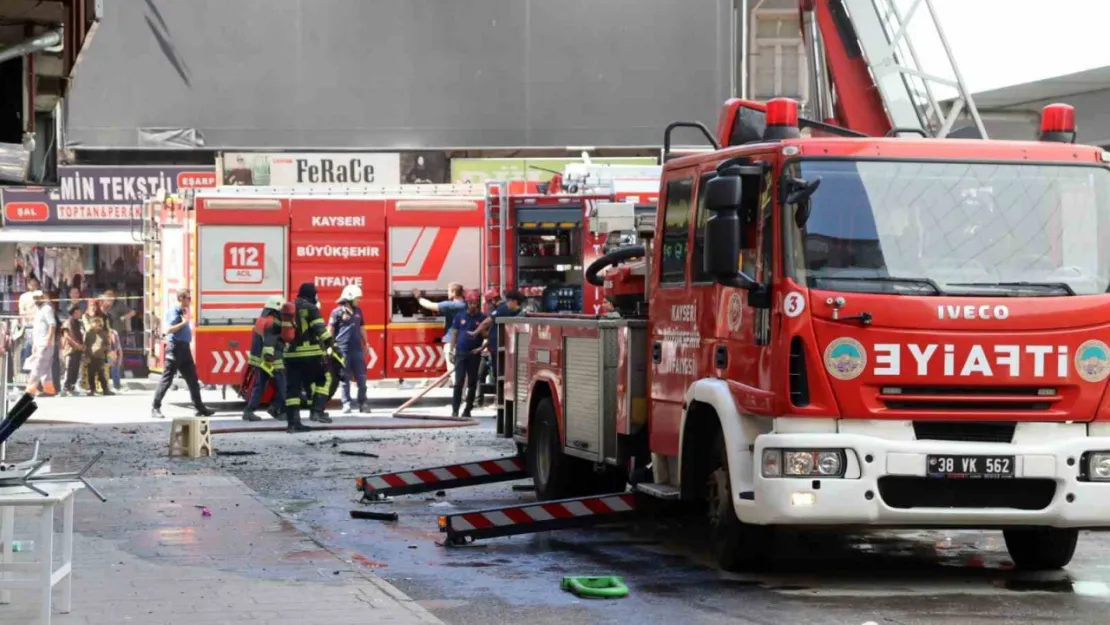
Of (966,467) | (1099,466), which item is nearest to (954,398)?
(966,467)

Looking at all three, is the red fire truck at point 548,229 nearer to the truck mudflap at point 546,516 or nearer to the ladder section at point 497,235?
the ladder section at point 497,235

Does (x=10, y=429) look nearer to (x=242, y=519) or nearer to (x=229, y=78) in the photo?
(x=242, y=519)

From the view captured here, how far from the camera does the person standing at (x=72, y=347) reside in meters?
27.3

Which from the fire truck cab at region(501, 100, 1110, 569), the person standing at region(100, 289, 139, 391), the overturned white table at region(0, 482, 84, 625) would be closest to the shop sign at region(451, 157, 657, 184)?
the person standing at region(100, 289, 139, 391)

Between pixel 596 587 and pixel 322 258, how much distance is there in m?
16.7

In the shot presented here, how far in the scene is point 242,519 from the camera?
39.9 feet

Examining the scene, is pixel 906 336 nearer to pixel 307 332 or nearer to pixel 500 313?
pixel 307 332

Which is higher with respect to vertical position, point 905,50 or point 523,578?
point 905,50

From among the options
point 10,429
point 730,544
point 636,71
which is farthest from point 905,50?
Result: point 636,71

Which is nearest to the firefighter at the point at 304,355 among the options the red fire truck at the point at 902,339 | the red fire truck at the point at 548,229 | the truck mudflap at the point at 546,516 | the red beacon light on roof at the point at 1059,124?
the red fire truck at the point at 548,229

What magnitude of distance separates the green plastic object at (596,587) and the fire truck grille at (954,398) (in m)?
1.67

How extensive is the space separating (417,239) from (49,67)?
12926mm

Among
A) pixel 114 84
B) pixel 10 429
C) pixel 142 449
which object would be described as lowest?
pixel 142 449

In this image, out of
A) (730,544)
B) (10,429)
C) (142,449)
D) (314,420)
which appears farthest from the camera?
(314,420)
